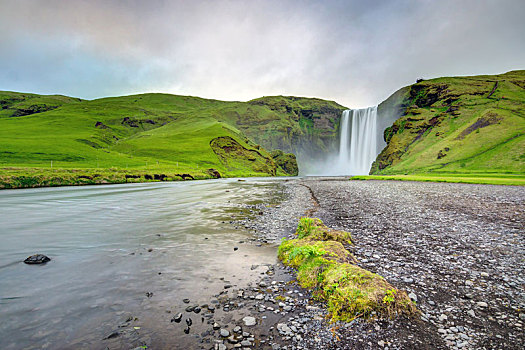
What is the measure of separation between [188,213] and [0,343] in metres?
16.6

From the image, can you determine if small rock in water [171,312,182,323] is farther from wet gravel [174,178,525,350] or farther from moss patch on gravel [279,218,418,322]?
moss patch on gravel [279,218,418,322]

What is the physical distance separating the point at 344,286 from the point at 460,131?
129 metres

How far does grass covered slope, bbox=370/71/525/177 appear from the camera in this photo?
75562 millimetres

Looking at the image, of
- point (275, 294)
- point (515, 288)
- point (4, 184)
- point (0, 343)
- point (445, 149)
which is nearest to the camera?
point (0, 343)

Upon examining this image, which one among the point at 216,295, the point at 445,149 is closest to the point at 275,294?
the point at 216,295

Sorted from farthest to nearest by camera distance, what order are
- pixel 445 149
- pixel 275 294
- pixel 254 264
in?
pixel 445 149
pixel 254 264
pixel 275 294

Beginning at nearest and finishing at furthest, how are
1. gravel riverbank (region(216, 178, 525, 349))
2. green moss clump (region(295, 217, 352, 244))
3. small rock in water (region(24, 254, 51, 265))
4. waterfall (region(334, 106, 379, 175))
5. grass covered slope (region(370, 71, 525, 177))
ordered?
gravel riverbank (region(216, 178, 525, 349)), small rock in water (region(24, 254, 51, 265)), green moss clump (region(295, 217, 352, 244)), grass covered slope (region(370, 71, 525, 177)), waterfall (region(334, 106, 379, 175))

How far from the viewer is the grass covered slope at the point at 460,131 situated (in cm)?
7556

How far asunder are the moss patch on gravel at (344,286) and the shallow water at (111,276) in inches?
83.9

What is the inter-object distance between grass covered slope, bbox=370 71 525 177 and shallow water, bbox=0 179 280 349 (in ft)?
291

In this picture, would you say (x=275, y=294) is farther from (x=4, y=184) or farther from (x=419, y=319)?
(x=4, y=184)

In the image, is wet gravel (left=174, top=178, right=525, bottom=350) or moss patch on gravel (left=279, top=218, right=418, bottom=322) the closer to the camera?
wet gravel (left=174, top=178, right=525, bottom=350)

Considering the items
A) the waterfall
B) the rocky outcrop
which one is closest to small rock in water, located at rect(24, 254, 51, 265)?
the rocky outcrop

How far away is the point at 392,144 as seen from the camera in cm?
12838
